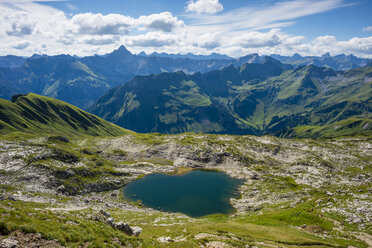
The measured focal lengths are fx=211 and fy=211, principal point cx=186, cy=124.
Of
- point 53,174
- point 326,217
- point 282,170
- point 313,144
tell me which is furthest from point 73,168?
point 313,144

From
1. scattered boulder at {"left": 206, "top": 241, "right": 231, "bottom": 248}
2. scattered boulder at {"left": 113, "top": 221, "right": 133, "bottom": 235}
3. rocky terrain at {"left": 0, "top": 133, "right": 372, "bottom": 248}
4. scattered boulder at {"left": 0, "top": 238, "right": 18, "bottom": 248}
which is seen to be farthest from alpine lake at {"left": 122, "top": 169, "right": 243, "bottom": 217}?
scattered boulder at {"left": 0, "top": 238, "right": 18, "bottom": 248}

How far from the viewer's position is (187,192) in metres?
114

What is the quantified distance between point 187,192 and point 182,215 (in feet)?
99.5

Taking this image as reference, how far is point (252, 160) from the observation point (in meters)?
158

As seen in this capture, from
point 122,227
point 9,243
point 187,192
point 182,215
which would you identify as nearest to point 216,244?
point 122,227

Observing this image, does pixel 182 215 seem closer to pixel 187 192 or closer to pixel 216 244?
pixel 187 192

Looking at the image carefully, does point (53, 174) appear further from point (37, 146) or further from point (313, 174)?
point (313, 174)

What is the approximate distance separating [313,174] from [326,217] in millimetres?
86145

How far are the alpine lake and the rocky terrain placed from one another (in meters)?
6.10

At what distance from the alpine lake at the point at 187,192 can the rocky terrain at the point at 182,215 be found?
240 inches

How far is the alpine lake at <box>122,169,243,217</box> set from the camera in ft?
316

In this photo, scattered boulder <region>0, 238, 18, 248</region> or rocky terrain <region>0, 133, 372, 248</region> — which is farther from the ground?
scattered boulder <region>0, 238, 18, 248</region>

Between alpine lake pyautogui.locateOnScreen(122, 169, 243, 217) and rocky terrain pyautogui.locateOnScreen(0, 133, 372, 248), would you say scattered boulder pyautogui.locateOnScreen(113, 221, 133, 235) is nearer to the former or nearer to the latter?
rocky terrain pyautogui.locateOnScreen(0, 133, 372, 248)

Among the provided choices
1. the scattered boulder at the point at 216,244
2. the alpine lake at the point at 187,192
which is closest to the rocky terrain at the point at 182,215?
the scattered boulder at the point at 216,244
